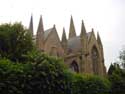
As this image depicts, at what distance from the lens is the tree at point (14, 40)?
33.4 metres

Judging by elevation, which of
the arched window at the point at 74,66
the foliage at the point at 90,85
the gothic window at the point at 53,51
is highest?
the gothic window at the point at 53,51

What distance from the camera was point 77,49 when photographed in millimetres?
57062

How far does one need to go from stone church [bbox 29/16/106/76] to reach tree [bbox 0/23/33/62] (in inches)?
513

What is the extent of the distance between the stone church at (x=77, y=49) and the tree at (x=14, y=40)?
1302 centimetres

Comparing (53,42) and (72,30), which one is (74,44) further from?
(72,30)

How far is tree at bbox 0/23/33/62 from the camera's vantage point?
1315 inches

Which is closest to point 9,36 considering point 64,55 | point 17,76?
point 17,76

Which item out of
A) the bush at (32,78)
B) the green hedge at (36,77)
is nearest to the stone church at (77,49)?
the green hedge at (36,77)

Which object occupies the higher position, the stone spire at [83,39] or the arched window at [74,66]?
the stone spire at [83,39]

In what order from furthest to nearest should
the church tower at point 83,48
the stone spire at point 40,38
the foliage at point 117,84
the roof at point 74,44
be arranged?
the roof at point 74,44, the church tower at point 83,48, the stone spire at point 40,38, the foliage at point 117,84

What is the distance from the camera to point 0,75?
24.6m

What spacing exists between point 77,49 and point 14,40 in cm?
2423

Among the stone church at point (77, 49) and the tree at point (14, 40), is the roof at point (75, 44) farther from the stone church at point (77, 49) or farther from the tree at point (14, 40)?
the tree at point (14, 40)

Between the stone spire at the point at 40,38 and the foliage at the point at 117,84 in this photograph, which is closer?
the foliage at the point at 117,84
